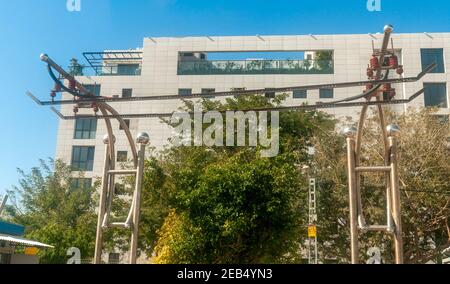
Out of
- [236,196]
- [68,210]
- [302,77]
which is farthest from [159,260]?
[302,77]

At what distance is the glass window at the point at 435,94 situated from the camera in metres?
32.7

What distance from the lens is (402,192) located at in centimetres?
1848

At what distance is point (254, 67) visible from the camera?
34625 millimetres

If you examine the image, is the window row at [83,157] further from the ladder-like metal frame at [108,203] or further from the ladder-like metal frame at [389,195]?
the ladder-like metal frame at [389,195]

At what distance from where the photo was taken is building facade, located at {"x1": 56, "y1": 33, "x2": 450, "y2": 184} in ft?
110

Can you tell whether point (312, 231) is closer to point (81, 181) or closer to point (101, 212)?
point (101, 212)

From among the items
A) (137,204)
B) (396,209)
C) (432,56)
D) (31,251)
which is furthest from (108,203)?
(432,56)

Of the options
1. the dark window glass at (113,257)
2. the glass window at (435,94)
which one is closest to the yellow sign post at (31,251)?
the dark window glass at (113,257)

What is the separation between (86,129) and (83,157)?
2.17 meters

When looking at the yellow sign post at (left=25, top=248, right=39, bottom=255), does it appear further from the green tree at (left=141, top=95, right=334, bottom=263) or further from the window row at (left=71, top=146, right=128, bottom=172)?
the window row at (left=71, top=146, right=128, bottom=172)

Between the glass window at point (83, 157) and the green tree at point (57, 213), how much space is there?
A: 4213mm

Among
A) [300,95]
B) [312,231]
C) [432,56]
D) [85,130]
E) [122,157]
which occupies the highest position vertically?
[432,56]

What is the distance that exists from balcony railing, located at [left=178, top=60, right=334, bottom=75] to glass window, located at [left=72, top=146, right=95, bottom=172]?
8921 millimetres

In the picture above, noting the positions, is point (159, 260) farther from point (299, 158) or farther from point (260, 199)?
point (299, 158)
